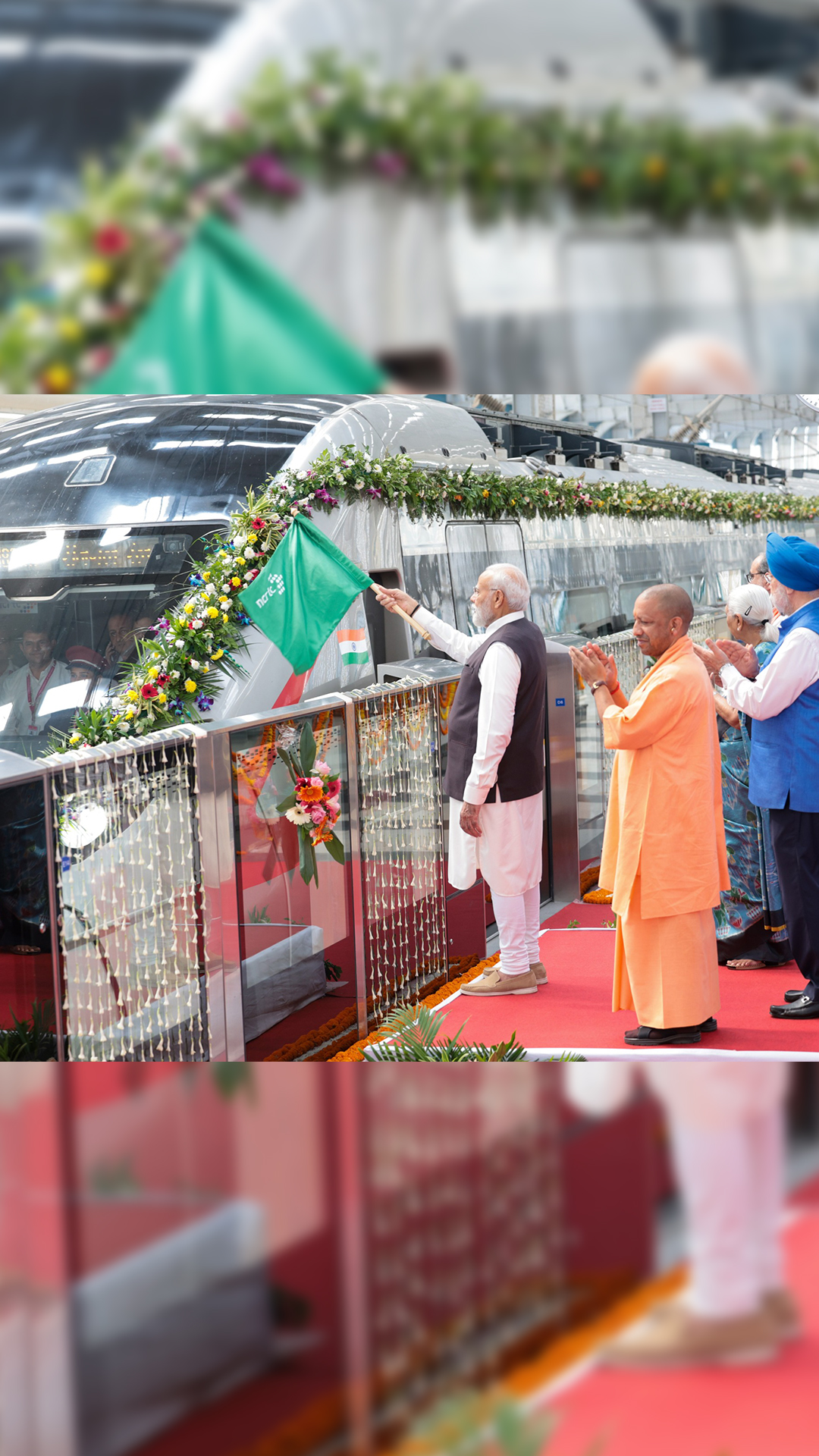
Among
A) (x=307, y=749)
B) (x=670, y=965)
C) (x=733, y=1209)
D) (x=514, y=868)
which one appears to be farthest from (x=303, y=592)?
(x=733, y=1209)

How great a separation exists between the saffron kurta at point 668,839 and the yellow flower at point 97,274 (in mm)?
2890

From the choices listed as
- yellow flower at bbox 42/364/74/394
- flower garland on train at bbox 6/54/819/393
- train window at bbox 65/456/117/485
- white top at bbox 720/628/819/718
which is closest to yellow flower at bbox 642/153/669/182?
flower garland on train at bbox 6/54/819/393

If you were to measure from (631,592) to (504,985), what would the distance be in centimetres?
173

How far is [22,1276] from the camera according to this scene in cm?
226

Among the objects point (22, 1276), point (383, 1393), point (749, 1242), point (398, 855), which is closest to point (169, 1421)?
point (383, 1393)

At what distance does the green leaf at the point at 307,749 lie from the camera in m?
4.89

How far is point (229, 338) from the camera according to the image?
188 centimetres

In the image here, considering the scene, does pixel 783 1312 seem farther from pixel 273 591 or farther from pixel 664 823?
pixel 273 591

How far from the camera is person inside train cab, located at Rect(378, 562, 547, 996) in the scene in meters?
5.23

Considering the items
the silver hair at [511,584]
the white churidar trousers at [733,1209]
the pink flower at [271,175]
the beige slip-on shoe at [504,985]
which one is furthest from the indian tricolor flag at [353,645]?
the pink flower at [271,175]

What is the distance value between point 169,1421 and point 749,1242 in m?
0.93

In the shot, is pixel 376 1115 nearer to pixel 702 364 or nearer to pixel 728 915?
pixel 702 364

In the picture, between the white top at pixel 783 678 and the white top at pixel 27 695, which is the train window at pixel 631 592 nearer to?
the white top at pixel 783 678

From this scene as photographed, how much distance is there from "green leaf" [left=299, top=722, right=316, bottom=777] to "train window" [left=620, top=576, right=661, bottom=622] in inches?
49.1
